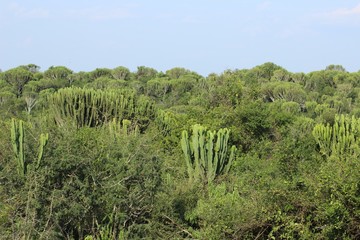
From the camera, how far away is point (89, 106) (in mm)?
17172

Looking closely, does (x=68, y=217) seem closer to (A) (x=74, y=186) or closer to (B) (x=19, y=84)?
(A) (x=74, y=186)

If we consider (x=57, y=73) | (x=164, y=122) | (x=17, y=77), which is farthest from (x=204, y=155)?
(x=57, y=73)

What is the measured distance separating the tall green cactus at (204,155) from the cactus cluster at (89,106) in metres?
4.05

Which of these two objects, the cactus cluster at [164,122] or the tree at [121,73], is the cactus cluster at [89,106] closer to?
the cactus cluster at [164,122]

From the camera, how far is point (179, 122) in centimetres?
1944

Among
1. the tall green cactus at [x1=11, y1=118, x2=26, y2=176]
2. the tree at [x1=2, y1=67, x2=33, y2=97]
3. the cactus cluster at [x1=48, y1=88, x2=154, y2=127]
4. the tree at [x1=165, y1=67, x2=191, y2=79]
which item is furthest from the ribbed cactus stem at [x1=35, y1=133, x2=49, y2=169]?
the tree at [x1=165, y1=67, x2=191, y2=79]

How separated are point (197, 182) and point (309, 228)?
4735mm

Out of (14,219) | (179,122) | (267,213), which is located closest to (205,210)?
(267,213)

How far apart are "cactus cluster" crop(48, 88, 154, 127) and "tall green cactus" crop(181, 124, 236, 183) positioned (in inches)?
160

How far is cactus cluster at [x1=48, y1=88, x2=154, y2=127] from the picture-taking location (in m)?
17.0

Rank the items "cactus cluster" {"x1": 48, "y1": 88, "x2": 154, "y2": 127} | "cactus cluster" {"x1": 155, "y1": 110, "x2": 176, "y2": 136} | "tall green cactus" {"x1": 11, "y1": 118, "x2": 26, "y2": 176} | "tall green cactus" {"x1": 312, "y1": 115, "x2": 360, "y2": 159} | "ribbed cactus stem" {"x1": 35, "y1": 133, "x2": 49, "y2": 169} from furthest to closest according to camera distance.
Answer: "cactus cluster" {"x1": 155, "y1": 110, "x2": 176, "y2": 136} < "cactus cluster" {"x1": 48, "y1": 88, "x2": 154, "y2": 127} < "tall green cactus" {"x1": 312, "y1": 115, "x2": 360, "y2": 159} < "tall green cactus" {"x1": 11, "y1": 118, "x2": 26, "y2": 176} < "ribbed cactus stem" {"x1": 35, "y1": 133, "x2": 49, "y2": 169}

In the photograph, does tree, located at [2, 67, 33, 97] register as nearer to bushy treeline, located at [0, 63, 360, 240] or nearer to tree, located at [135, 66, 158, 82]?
tree, located at [135, 66, 158, 82]

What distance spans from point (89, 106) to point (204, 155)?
18.6 feet

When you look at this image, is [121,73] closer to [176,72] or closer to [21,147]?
[176,72]
